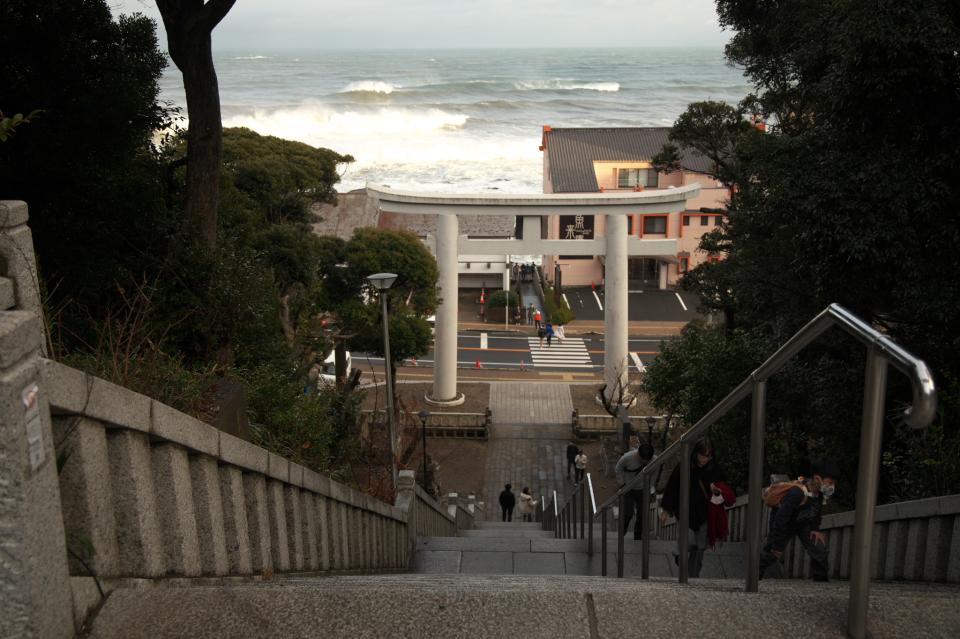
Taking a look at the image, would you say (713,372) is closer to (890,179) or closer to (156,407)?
(890,179)

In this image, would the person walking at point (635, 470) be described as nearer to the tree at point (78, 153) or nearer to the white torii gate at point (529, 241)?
the tree at point (78, 153)

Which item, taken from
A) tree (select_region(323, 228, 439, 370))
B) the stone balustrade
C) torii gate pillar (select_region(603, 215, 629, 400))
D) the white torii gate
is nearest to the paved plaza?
the white torii gate

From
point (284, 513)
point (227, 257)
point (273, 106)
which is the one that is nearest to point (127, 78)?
point (227, 257)

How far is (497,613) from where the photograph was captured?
2910 mm

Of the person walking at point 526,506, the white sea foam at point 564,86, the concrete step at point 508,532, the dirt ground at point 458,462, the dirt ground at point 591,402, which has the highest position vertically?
the white sea foam at point 564,86

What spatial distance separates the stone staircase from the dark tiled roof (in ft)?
102

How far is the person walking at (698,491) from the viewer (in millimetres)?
5371

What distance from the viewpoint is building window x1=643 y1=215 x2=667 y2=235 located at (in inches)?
1543

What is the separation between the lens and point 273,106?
96.6m

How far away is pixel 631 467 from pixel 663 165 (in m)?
14.8

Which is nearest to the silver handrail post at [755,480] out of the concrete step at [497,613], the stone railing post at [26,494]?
the concrete step at [497,613]

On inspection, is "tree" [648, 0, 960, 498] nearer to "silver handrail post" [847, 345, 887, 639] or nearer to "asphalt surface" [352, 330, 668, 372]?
"silver handrail post" [847, 345, 887, 639]

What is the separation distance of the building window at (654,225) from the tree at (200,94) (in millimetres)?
30185

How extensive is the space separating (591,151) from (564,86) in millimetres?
79431
